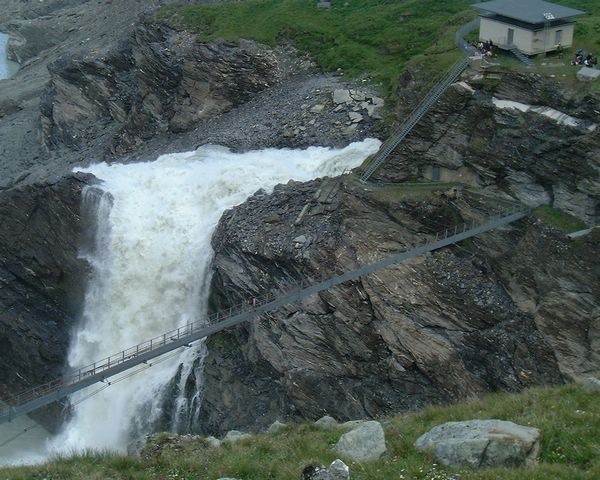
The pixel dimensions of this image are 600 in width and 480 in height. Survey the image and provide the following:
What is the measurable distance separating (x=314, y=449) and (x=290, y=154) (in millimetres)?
31506

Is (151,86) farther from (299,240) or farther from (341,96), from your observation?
(299,240)

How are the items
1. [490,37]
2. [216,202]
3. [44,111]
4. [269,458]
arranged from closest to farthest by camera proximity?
[269,458], [490,37], [216,202], [44,111]

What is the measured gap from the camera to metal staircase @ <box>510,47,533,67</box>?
4255cm

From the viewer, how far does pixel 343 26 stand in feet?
226

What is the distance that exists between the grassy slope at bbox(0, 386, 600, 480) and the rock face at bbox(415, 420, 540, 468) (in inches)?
13.9

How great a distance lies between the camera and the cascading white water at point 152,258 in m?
46.3

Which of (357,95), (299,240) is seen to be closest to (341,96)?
(357,95)

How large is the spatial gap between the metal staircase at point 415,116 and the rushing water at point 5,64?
67.4 metres

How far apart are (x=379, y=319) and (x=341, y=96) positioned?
20268mm

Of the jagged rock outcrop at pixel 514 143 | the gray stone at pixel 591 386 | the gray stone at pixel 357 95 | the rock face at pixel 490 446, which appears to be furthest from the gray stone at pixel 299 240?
the rock face at pixel 490 446

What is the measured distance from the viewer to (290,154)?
2098 inches

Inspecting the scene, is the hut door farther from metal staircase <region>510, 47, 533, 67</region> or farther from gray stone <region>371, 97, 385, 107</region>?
gray stone <region>371, 97, 385, 107</region>

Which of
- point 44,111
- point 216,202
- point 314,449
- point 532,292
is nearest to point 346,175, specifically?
point 216,202

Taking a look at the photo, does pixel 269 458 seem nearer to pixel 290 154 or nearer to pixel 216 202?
pixel 216 202
